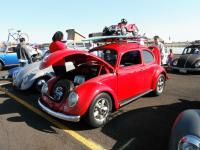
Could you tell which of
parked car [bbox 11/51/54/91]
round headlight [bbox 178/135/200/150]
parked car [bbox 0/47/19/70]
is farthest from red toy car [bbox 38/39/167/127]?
parked car [bbox 0/47/19/70]

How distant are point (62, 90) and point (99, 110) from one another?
94cm

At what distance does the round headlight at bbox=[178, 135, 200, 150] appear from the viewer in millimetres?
2571

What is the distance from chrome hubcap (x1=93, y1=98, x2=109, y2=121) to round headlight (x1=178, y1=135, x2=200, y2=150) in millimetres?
2401

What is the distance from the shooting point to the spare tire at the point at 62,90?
523 cm

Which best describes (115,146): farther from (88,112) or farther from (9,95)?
(9,95)

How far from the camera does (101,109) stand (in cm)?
506

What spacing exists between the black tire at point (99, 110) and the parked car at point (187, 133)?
198cm

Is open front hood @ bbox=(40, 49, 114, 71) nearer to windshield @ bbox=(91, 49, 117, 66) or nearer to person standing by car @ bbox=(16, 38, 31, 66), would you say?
windshield @ bbox=(91, 49, 117, 66)

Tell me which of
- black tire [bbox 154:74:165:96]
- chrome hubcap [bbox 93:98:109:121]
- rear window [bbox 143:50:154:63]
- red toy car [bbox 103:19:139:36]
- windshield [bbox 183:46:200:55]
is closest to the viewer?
chrome hubcap [bbox 93:98:109:121]

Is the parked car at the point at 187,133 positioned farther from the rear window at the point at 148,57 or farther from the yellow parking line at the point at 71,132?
the rear window at the point at 148,57

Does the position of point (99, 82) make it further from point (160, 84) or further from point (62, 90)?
point (160, 84)

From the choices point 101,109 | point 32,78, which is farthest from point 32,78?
point 101,109

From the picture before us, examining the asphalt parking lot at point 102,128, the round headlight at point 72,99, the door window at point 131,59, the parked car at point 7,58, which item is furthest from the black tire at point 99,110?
the parked car at point 7,58

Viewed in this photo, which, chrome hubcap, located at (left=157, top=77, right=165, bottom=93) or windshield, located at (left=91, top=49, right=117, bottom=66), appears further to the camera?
chrome hubcap, located at (left=157, top=77, right=165, bottom=93)
